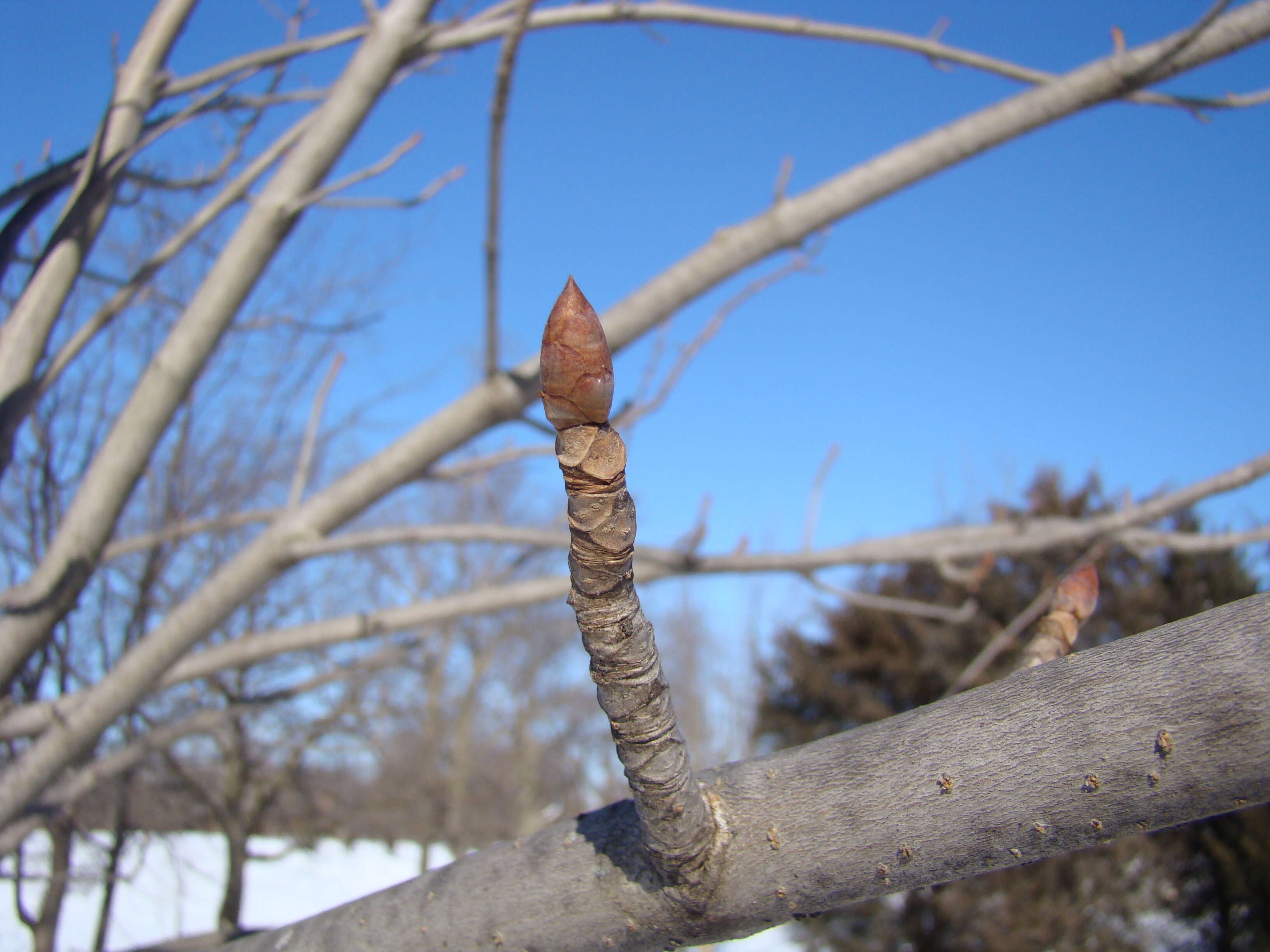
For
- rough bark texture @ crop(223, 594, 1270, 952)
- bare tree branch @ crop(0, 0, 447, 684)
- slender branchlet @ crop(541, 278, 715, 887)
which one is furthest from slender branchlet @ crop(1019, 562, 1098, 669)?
bare tree branch @ crop(0, 0, 447, 684)

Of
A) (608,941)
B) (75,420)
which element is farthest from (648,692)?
(75,420)

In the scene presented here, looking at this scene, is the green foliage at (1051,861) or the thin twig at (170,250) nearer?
the thin twig at (170,250)

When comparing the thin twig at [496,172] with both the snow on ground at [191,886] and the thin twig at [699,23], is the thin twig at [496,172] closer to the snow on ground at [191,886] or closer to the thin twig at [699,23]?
the thin twig at [699,23]

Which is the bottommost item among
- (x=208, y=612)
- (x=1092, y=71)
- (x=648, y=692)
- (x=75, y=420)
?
(x=648, y=692)

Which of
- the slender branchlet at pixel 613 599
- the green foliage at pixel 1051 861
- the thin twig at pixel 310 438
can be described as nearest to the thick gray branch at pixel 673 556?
the thin twig at pixel 310 438

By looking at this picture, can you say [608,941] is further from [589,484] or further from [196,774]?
[196,774]

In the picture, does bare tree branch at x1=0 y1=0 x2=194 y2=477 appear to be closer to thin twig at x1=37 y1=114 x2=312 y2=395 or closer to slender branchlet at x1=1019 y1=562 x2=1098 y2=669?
thin twig at x1=37 y1=114 x2=312 y2=395
